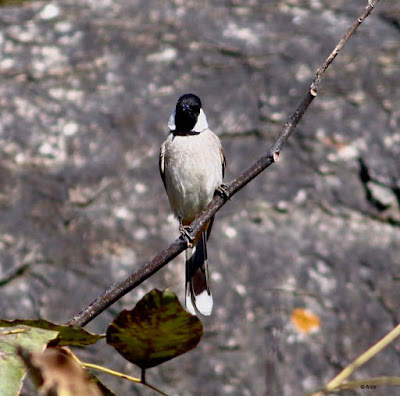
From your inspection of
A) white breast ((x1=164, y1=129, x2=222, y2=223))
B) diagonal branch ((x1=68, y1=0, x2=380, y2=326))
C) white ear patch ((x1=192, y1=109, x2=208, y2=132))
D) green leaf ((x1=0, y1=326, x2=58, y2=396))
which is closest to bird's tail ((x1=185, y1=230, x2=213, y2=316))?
white breast ((x1=164, y1=129, x2=222, y2=223))

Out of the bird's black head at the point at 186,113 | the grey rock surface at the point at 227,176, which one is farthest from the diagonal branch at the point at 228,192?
the grey rock surface at the point at 227,176

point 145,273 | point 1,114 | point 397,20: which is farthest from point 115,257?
point 145,273

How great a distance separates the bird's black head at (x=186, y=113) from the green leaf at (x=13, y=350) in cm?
277

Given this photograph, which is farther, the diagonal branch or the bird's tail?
the bird's tail

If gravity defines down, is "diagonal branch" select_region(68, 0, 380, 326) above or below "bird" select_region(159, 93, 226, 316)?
above

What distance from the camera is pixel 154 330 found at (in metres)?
1.06

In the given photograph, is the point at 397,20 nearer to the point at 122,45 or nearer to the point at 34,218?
the point at 122,45

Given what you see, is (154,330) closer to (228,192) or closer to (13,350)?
(13,350)

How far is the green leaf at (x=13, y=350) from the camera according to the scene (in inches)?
38.3

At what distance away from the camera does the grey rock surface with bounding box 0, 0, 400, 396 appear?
5.40m

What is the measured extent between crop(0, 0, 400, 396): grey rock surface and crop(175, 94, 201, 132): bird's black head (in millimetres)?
1842

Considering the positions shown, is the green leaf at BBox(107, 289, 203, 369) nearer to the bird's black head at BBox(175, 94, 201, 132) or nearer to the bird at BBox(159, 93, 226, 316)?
the bird at BBox(159, 93, 226, 316)

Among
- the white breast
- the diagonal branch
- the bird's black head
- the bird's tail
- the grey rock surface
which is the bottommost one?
the grey rock surface

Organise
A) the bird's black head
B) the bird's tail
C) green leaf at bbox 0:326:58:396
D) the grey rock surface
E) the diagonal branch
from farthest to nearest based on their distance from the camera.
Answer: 1. the grey rock surface
2. the bird's black head
3. the bird's tail
4. the diagonal branch
5. green leaf at bbox 0:326:58:396
